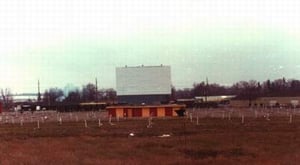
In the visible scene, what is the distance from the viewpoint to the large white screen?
99.6m

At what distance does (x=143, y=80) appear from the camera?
Answer: 100 m

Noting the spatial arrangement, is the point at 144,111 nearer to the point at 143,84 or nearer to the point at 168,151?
the point at 143,84

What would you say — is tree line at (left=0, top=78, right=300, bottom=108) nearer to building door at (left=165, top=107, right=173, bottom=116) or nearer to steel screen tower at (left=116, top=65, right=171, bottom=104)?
steel screen tower at (left=116, top=65, right=171, bottom=104)

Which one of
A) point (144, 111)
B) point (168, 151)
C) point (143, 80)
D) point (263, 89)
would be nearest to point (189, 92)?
point (263, 89)

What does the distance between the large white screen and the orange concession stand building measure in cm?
1728

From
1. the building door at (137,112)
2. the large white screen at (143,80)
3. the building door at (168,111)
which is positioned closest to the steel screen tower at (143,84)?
the large white screen at (143,80)

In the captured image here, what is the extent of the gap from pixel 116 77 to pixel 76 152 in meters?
78.3

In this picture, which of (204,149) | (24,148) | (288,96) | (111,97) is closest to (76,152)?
(24,148)

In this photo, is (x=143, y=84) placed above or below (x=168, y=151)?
above

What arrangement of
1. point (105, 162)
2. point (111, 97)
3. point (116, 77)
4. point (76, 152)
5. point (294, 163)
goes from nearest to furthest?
point (294, 163) < point (105, 162) < point (76, 152) < point (116, 77) < point (111, 97)

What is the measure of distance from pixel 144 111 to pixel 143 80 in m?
19.1

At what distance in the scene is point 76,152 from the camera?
76.5ft

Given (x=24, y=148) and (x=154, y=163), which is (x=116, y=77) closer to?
(x=24, y=148)

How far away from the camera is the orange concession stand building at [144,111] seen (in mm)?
79188
